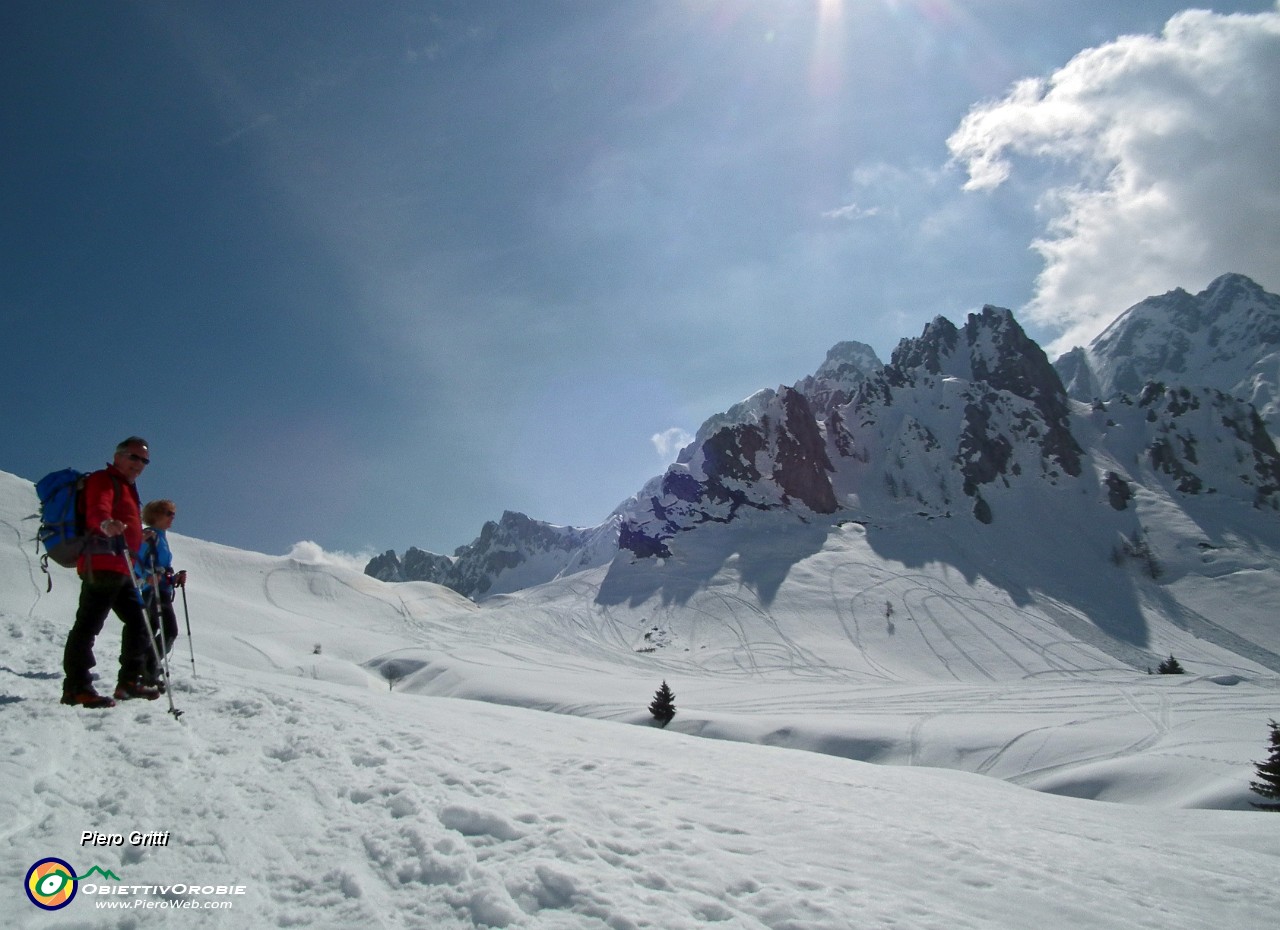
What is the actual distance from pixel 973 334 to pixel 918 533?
258 feet

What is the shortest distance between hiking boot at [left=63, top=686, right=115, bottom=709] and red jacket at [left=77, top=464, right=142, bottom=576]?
1.16m

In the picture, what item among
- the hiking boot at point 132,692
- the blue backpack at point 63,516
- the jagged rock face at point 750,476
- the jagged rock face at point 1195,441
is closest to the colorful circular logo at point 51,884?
the hiking boot at point 132,692

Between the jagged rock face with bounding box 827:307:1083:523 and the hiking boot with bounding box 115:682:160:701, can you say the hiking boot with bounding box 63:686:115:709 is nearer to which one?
the hiking boot with bounding box 115:682:160:701

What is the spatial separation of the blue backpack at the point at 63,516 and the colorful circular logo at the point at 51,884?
4.01m

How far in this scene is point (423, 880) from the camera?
11.1 feet

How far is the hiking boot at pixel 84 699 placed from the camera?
5624 millimetres

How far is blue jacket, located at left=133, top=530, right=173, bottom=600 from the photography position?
7.00m

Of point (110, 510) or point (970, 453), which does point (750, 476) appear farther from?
point (110, 510)

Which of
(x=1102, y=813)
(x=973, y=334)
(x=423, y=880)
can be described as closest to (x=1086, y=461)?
(x=973, y=334)

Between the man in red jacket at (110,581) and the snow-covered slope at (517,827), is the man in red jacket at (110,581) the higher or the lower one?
the higher one

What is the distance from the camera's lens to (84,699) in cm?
564

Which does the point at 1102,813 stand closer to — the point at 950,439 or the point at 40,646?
the point at 40,646

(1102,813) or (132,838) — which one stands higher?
(132,838)

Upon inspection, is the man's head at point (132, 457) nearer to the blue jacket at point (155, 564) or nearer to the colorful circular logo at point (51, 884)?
the blue jacket at point (155, 564)
